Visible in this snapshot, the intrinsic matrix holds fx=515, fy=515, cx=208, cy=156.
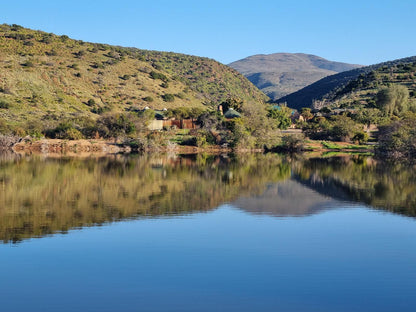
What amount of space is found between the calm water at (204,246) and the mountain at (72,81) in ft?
169

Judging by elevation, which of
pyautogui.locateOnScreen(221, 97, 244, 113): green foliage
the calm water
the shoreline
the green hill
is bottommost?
the calm water

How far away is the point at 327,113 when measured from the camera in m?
111

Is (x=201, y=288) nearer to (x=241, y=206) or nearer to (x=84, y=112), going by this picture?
(x=241, y=206)

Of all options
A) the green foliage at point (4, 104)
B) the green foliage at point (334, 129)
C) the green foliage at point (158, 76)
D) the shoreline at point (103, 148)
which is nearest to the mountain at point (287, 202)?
the shoreline at point (103, 148)

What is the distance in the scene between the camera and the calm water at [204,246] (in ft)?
44.0

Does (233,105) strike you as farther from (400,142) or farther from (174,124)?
(400,142)

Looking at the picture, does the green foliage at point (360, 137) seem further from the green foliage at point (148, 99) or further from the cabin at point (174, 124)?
the green foliage at point (148, 99)

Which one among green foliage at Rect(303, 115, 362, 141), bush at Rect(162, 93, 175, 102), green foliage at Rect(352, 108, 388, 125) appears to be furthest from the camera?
bush at Rect(162, 93, 175, 102)

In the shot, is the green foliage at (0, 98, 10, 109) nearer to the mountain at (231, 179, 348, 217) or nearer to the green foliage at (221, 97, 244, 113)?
the green foliage at (221, 97, 244, 113)

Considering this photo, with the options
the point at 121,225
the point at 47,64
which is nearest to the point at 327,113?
the point at 47,64

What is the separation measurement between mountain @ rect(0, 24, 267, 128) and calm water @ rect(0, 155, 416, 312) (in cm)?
5152

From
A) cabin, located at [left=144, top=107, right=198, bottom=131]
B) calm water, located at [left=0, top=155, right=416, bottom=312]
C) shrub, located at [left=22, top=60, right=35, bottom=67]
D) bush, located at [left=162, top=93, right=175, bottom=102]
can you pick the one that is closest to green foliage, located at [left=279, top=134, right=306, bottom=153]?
cabin, located at [left=144, top=107, right=198, bottom=131]

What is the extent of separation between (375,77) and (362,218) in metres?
124

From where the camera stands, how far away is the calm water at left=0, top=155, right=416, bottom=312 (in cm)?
1340
